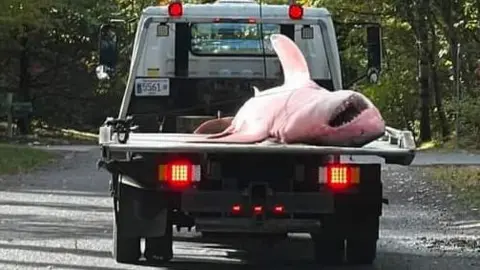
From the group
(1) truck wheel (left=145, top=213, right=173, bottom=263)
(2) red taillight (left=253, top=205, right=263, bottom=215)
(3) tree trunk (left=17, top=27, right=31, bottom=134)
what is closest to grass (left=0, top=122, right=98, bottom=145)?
(3) tree trunk (left=17, top=27, right=31, bottom=134)

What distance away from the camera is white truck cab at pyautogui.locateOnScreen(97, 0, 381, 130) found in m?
10.8

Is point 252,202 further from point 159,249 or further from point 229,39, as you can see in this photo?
point 229,39

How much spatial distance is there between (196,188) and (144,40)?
2.97 metres

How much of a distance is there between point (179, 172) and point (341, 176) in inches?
44.6

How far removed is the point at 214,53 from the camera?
11273 mm

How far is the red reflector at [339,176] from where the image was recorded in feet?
26.9

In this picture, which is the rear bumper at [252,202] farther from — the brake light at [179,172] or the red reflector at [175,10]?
the red reflector at [175,10]

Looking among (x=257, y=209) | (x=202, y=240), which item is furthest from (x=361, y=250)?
(x=202, y=240)

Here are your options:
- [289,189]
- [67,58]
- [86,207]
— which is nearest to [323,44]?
[289,189]

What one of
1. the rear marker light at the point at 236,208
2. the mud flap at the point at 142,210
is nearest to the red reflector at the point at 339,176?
the rear marker light at the point at 236,208

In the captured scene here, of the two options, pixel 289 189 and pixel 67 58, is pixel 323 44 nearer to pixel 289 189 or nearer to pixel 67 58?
pixel 289 189

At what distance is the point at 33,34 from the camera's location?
3409 centimetres

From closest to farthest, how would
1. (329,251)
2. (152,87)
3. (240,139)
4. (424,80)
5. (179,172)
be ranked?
1. (179,172)
2. (240,139)
3. (329,251)
4. (152,87)
5. (424,80)

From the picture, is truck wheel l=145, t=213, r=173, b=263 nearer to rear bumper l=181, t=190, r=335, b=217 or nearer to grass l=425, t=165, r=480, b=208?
rear bumper l=181, t=190, r=335, b=217
